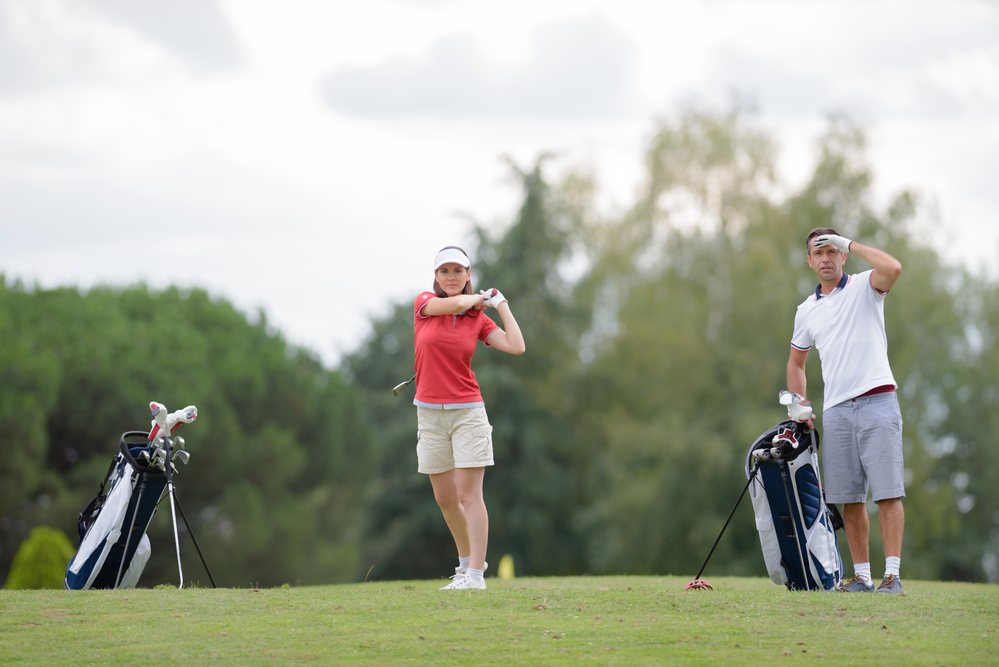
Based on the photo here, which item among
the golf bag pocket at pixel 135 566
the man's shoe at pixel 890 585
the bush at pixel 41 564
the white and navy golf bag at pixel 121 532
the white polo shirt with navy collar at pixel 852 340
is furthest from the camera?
the bush at pixel 41 564

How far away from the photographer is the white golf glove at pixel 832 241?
6074 mm

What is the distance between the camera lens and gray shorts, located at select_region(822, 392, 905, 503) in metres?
5.95

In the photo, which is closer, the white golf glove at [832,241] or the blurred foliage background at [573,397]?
the white golf glove at [832,241]

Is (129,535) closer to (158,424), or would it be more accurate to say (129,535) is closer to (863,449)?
(158,424)

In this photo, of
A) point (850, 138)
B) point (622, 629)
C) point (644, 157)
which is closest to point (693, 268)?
point (644, 157)

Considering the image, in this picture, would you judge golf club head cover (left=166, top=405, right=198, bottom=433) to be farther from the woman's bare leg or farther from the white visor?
the white visor

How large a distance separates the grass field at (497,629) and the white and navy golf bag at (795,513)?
0.48 metres

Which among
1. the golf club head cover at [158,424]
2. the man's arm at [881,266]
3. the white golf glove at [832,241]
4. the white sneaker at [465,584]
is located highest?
the white golf glove at [832,241]

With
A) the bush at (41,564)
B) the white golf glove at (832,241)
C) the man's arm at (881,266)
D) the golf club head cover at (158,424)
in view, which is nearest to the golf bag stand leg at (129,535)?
the golf club head cover at (158,424)

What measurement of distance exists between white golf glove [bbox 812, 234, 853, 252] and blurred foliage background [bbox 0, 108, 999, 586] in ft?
55.7

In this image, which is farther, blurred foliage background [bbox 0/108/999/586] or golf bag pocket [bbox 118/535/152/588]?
blurred foliage background [bbox 0/108/999/586]

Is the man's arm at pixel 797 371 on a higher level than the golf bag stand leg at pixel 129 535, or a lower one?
higher

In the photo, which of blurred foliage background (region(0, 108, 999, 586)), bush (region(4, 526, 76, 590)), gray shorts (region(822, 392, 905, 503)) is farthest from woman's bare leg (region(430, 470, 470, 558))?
blurred foliage background (region(0, 108, 999, 586))

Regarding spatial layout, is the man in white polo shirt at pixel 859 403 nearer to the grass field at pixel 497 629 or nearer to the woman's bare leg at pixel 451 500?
the grass field at pixel 497 629
